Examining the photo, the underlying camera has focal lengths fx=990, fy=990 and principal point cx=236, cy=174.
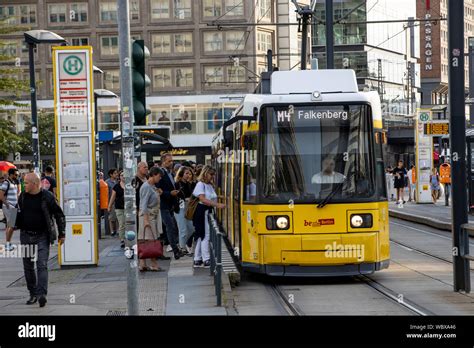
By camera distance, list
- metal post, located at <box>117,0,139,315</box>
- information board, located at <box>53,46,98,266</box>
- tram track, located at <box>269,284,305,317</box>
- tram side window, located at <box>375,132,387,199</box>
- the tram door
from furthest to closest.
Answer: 1. information board, located at <box>53,46,98,266</box>
2. the tram door
3. tram side window, located at <box>375,132,387,199</box>
4. tram track, located at <box>269,284,305,317</box>
5. metal post, located at <box>117,0,139,315</box>

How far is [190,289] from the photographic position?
551 inches

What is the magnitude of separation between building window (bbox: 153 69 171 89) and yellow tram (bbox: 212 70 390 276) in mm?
58376

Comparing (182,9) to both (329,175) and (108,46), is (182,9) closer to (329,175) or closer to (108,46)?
(108,46)

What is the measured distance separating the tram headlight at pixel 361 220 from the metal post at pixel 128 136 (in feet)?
18.6

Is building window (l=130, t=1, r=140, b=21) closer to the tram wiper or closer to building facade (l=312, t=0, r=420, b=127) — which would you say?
building facade (l=312, t=0, r=420, b=127)

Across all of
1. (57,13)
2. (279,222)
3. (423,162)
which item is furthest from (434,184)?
(57,13)

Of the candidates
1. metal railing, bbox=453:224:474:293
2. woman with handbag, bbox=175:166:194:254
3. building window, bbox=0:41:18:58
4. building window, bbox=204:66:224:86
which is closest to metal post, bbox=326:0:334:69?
woman with handbag, bbox=175:166:194:254

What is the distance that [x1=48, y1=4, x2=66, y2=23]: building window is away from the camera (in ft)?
240

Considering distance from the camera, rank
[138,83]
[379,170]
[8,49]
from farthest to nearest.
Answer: [8,49]
[379,170]
[138,83]

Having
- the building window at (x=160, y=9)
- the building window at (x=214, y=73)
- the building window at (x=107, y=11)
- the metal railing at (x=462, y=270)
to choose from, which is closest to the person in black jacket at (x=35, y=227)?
the metal railing at (x=462, y=270)

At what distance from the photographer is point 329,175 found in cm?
1478

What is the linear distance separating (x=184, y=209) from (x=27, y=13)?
186 ft

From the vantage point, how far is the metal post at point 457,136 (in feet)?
44.3
